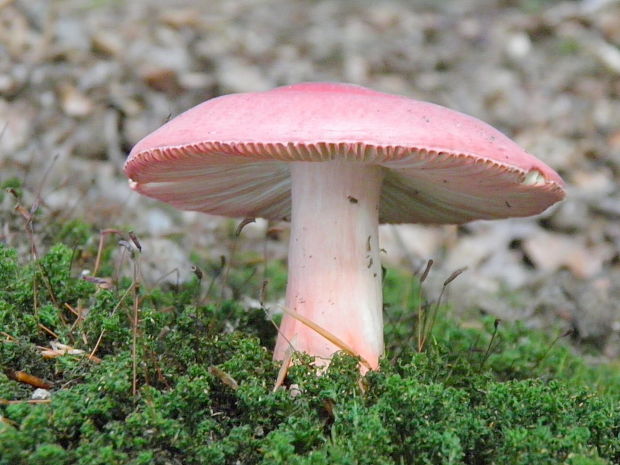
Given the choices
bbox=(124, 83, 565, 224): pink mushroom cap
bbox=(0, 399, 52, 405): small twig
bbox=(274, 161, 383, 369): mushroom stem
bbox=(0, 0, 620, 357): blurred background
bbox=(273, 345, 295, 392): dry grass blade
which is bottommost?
bbox=(0, 399, 52, 405): small twig

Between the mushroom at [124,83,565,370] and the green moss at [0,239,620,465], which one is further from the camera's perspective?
the mushroom at [124,83,565,370]

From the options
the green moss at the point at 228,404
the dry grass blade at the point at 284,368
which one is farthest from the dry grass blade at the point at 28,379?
the dry grass blade at the point at 284,368

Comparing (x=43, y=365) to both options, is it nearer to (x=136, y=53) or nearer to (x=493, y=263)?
(x=493, y=263)

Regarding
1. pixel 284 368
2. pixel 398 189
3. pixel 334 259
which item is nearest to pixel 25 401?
pixel 284 368

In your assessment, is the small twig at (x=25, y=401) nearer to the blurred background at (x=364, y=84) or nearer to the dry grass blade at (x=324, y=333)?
the dry grass blade at (x=324, y=333)

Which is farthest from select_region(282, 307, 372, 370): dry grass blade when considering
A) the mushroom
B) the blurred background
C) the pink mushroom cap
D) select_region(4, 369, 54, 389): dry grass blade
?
the blurred background

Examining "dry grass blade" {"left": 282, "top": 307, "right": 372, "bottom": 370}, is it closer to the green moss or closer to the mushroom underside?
the green moss

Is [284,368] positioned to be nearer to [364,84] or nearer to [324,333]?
[324,333]
